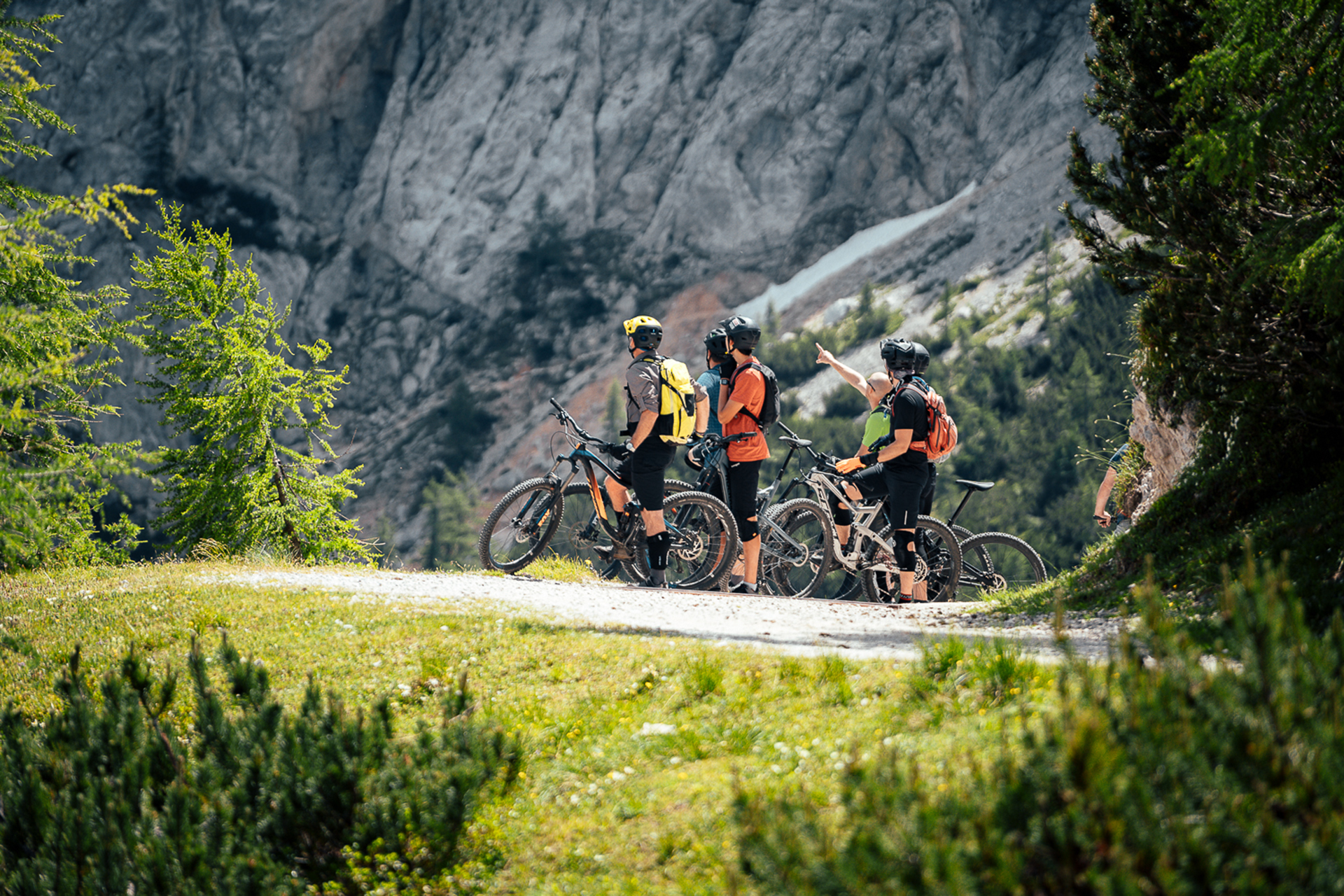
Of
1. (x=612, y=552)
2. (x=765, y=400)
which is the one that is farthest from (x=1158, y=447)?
(x=612, y=552)

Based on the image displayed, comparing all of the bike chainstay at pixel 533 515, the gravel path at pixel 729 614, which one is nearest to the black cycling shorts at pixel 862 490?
the gravel path at pixel 729 614

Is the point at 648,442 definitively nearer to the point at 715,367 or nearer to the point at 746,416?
the point at 746,416

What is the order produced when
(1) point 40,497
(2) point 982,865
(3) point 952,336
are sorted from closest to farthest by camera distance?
1. (2) point 982,865
2. (1) point 40,497
3. (3) point 952,336

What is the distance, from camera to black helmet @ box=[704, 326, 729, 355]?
28.9 feet

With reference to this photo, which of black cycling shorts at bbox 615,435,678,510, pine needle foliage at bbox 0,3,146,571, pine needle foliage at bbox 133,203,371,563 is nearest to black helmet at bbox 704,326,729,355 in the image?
black cycling shorts at bbox 615,435,678,510

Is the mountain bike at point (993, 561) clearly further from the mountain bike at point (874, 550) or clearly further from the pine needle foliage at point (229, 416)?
the pine needle foliage at point (229, 416)

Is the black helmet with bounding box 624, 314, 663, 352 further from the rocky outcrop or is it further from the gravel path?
the rocky outcrop

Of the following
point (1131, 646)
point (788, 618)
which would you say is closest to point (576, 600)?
point (788, 618)

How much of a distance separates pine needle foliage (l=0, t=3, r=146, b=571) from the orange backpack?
614 cm

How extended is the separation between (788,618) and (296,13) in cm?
8122

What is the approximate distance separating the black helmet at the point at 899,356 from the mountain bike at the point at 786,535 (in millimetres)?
1253

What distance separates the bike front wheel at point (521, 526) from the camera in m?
9.16

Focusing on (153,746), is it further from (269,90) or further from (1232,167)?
(269,90)

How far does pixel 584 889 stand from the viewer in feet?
10.7
